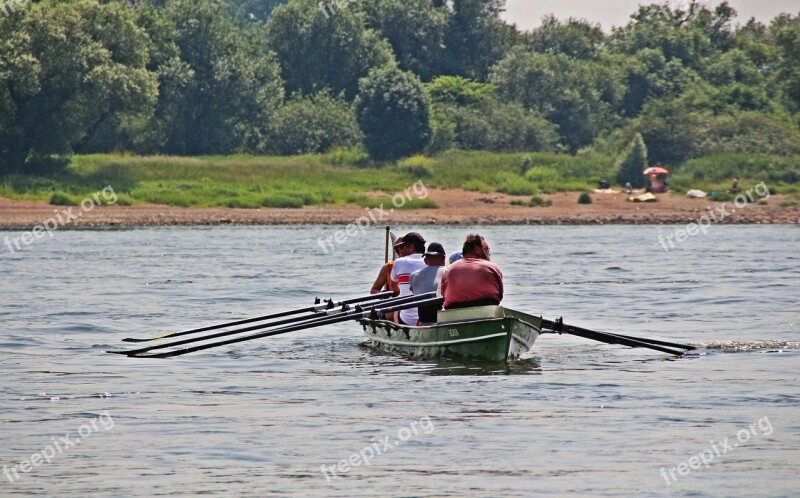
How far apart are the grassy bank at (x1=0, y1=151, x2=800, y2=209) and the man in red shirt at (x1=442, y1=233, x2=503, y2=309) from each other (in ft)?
142

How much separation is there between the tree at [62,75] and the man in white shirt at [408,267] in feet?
147

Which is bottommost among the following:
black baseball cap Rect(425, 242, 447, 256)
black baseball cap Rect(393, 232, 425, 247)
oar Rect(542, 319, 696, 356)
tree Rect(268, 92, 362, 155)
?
oar Rect(542, 319, 696, 356)

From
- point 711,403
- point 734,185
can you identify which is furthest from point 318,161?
point 711,403

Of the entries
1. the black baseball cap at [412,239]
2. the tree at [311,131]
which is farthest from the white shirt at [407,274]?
the tree at [311,131]

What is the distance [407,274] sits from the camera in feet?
62.7

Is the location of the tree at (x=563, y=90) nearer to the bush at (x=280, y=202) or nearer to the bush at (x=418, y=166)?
the bush at (x=418, y=166)

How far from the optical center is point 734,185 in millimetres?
67000

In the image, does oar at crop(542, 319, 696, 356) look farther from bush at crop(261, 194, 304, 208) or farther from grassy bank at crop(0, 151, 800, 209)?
bush at crop(261, 194, 304, 208)

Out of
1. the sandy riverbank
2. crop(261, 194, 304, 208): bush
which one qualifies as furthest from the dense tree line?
crop(261, 194, 304, 208): bush

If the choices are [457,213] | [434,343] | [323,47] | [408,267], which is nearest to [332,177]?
[457,213]

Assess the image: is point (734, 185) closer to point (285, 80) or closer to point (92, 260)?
point (285, 80)

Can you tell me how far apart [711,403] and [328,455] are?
4.59 m

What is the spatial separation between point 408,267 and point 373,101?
56.3 meters

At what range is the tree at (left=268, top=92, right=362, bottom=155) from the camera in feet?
249
